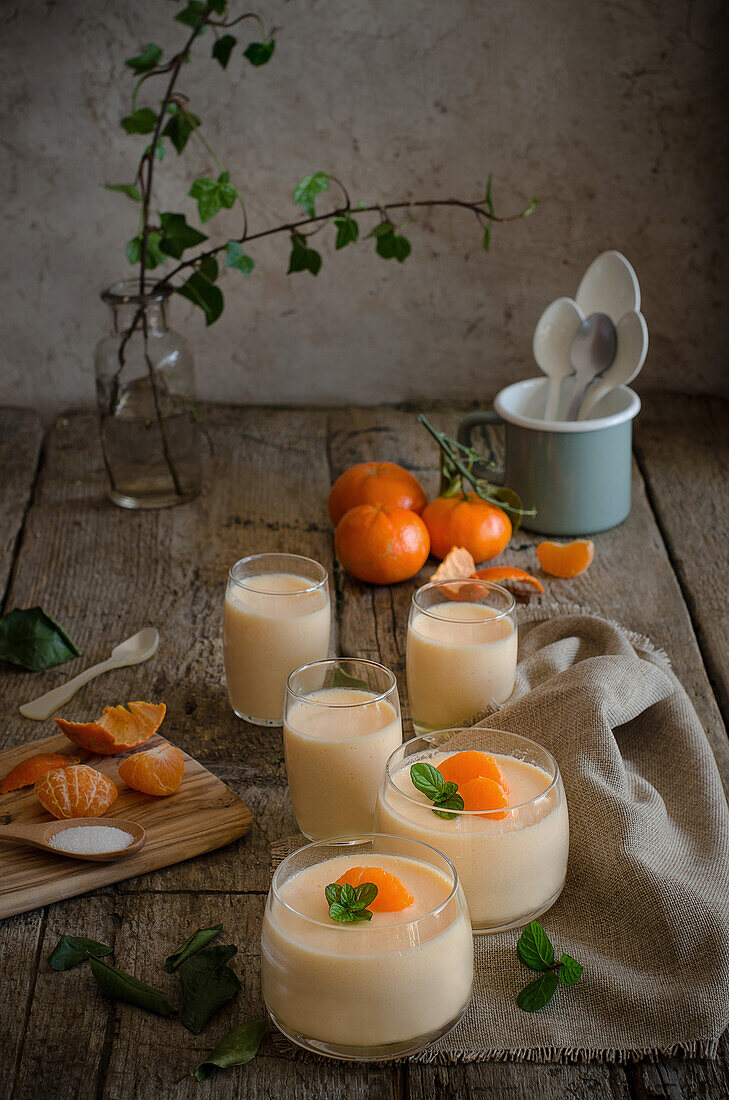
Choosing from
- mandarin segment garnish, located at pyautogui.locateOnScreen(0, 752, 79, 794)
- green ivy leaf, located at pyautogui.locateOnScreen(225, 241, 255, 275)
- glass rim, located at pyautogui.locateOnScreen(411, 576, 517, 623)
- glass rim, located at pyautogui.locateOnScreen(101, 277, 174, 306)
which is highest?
green ivy leaf, located at pyautogui.locateOnScreen(225, 241, 255, 275)

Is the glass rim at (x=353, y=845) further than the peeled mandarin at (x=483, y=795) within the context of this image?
No

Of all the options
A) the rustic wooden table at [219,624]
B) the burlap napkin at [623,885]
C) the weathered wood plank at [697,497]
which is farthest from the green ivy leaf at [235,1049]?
the weathered wood plank at [697,497]

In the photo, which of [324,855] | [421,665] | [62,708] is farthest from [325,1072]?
[62,708]

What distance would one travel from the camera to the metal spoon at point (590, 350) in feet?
5.39

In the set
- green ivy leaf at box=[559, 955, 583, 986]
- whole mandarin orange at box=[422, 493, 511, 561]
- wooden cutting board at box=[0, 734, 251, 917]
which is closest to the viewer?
green ivy leaf at box=[559, 955, 583, 986]

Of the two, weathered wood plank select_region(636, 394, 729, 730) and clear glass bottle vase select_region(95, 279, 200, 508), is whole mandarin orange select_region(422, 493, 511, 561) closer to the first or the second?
weathered wood plank select_region(636, 394, 729, 730)

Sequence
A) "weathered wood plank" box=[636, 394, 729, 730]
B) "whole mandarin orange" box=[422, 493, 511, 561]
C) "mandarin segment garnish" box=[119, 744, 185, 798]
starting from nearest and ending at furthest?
"mandarin segment garnish" box=[119, 744, 185, 798], "weathered wood plank" box=[636, 394, 729, 730], "whole mandarin orange" box=[422, 493, 511, 561]

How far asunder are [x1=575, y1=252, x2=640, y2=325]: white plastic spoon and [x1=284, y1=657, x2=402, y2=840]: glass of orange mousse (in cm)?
96

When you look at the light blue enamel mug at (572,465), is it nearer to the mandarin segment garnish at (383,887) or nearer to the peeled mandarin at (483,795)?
the peeled mandarin at (483,795)

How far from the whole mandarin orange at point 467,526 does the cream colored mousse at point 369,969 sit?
2.73 feet

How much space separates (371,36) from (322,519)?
100 cm

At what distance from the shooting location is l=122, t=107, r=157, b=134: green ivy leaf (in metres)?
1.68

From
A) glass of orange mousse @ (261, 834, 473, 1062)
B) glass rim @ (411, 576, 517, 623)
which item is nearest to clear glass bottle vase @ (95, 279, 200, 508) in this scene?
glass rim @ (411, 576, 517, 623)

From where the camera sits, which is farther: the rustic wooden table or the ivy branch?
the ivy branch
